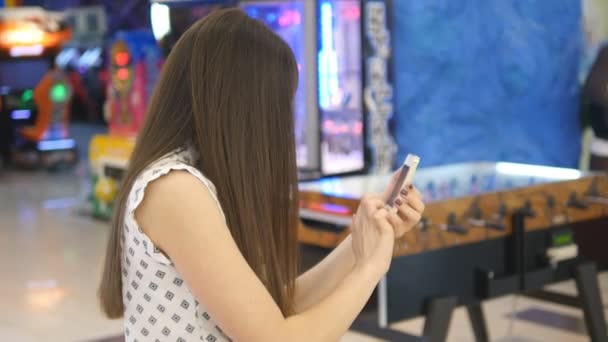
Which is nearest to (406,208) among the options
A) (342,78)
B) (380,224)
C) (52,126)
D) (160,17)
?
(380,224)

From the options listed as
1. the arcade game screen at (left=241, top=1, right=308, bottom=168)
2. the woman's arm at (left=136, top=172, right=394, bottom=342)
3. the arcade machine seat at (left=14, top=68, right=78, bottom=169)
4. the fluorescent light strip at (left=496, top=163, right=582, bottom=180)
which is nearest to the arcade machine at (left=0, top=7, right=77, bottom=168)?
the arcade machine seat at (left=14, top=68, right=78, bottom=169)

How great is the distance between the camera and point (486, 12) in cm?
683

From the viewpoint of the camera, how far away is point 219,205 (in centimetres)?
143

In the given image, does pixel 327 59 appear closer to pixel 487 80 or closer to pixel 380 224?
pixel 487 80

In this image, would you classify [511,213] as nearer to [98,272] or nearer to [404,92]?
[404,92]

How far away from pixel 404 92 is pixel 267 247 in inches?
207

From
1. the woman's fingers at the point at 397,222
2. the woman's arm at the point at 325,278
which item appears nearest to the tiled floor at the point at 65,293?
the woman's arm at the point at 325,278

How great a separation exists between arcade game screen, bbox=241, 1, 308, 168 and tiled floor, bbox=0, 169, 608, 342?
1855mm

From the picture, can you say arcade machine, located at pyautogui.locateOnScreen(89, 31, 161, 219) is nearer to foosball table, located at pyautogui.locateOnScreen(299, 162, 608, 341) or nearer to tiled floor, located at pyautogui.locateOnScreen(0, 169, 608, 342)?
tiled floor, located at pyautogui.locateOnScreen(0, 169, 608, 342)

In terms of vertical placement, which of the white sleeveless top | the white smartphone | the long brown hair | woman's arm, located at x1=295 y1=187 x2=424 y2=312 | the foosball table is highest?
the long brown hair

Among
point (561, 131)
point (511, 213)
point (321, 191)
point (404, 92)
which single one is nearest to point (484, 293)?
point (511, 213)

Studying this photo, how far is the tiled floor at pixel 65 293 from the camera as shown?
16.0ft

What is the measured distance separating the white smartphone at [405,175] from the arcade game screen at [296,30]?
524 centimetres

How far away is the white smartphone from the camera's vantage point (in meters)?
1.66
